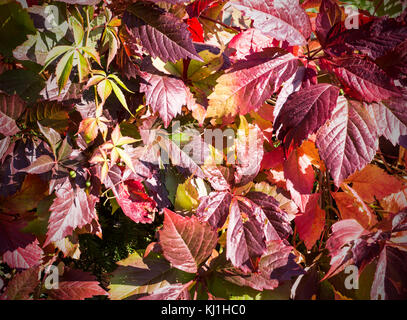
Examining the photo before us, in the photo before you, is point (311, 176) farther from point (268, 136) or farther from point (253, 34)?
point (253, 34)

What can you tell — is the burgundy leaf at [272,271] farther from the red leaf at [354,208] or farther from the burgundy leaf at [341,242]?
the red leaf at [354,208]

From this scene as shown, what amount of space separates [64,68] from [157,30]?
16 cm

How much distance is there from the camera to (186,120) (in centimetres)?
69

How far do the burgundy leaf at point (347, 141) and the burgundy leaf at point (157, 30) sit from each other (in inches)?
10.6

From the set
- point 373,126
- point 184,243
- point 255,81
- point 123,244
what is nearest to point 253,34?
point 255,81

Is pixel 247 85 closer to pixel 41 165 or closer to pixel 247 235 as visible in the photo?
pixel 247 235

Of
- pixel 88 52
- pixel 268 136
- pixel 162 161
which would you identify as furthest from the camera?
pixel 268 136

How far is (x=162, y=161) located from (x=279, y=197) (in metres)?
A: 0.27

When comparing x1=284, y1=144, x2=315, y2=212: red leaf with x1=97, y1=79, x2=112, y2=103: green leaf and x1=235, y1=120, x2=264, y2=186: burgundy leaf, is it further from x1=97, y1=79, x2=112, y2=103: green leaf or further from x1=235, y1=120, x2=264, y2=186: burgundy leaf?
x1=97, y1=79, x2=112, y2=103: green leaf

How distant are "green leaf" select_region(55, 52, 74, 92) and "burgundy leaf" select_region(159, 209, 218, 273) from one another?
0.27m

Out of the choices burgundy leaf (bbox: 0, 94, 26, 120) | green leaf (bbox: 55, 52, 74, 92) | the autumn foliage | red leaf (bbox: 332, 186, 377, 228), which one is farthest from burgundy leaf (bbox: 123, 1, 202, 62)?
red leaf (bbox: 332, 186, 377, 228)

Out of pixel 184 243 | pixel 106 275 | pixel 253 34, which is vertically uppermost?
pixel 253 34

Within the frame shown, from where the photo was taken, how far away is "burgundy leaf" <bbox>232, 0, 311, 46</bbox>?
578 millimetres

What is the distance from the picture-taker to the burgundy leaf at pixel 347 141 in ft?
1.88
